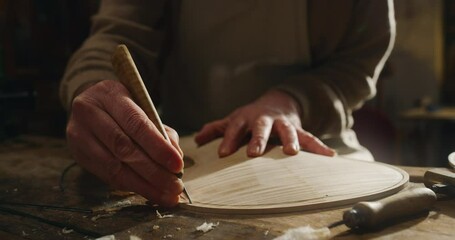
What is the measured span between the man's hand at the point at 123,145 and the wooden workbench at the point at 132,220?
0.05 metres

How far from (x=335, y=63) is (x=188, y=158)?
629 mm

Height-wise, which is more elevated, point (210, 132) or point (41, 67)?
point (210, 132)

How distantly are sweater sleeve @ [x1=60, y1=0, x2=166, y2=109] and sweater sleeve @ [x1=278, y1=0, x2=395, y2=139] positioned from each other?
447 mm

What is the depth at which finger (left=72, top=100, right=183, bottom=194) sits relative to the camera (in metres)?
0.87

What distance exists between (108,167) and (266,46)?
0.81m

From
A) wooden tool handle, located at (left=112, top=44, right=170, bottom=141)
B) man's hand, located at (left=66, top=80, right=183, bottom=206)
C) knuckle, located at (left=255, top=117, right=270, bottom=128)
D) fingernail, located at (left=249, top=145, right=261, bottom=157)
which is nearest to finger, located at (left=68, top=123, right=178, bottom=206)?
man's hand, located at (left=66, top=80, right=183, bottom=206)

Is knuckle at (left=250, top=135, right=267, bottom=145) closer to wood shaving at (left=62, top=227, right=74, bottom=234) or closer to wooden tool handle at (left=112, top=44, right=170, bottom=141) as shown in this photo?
wooden tool handle at (left=112, top=44, right=170, bottom=141)

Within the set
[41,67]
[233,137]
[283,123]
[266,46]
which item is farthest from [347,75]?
[41,67]

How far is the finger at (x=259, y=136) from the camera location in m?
1.08

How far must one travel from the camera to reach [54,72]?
2688 millimetres

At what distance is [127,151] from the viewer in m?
0.91

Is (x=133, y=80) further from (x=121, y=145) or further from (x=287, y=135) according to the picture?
(x=287, y=135)

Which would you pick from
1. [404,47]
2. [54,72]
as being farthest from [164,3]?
[404,47]

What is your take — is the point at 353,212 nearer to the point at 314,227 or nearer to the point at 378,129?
the point at 314,227
